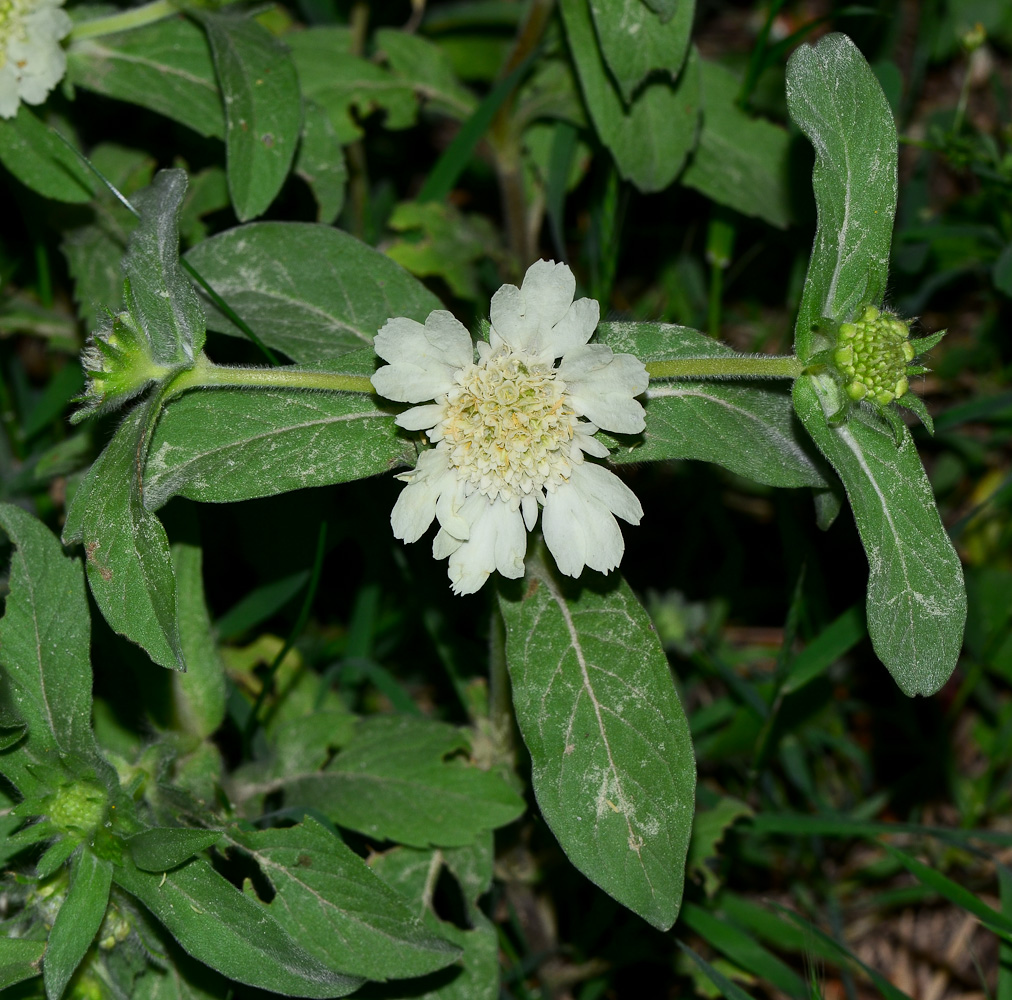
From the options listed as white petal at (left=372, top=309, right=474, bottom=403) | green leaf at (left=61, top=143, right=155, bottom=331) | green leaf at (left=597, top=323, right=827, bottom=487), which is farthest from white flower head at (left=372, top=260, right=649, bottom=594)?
green leaf at (left=61, top=143, right=155, bottom=331)

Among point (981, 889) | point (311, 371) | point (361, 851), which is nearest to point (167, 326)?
point (311, 371)

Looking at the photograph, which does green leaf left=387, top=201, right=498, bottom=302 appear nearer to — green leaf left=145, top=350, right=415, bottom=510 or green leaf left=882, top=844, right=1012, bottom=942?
green leaf left=145, top=350, right=415, bottom=510

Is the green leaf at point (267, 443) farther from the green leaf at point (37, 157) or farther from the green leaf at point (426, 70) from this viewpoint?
the green leaf at point (426, 70)

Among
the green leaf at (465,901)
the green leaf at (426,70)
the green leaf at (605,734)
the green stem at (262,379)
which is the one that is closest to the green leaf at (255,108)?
the green stem at (262,379)

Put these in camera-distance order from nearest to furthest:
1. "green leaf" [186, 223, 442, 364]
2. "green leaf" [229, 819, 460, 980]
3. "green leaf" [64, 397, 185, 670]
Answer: "green leaf" [64, 397, 185, 670], "green leaf" [229, 819, 460, 980], "green leaf" [186, 223, 442, 364]

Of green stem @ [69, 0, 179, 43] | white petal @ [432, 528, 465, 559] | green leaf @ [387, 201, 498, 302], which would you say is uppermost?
green stem @ [69, 0, 179, 43]

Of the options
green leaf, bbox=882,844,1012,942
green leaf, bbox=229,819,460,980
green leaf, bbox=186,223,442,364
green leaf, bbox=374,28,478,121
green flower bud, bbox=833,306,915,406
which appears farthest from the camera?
green leaf, bbox=374,28,478,121

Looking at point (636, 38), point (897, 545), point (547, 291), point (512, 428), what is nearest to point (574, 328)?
point (547, 291)
